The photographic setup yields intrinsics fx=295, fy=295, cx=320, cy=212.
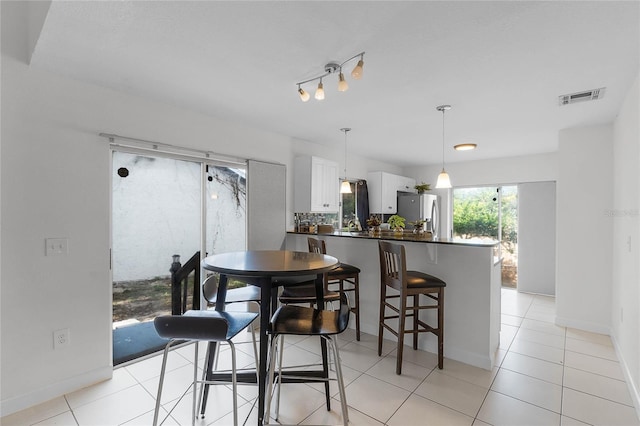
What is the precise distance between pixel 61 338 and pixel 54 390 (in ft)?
1.22

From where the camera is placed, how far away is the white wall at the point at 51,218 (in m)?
2.07

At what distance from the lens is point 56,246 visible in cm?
227

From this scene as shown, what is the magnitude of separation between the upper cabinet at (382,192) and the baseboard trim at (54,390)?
4466 mm

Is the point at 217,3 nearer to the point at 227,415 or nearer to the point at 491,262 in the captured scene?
the point at 227,415

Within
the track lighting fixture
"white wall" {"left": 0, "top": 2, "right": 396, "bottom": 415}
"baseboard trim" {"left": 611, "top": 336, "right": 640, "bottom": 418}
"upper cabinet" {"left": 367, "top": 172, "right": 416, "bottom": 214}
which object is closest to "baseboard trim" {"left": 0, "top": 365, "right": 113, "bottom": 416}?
"white wall" {"left": 0, "top": 2, "right": 396, "bottom": 415}

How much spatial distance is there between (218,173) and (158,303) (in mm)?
1525

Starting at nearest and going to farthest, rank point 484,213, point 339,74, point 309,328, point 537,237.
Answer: point 309,328 < point 339,74 < point 537,237 < point 484,213

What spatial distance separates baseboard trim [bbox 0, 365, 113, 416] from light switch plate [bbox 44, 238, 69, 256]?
3.25ft

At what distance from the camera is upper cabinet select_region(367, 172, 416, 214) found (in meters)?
5.55

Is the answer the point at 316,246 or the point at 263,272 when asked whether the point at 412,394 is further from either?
the point at 263,272

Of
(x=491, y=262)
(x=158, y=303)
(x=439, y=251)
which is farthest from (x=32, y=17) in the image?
(x=491, y=262)

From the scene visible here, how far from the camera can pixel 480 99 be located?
276 centimetres

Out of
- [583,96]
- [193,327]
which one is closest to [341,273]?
[193,327]

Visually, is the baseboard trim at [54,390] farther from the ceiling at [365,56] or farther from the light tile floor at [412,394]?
the ceiling at [365,56]
